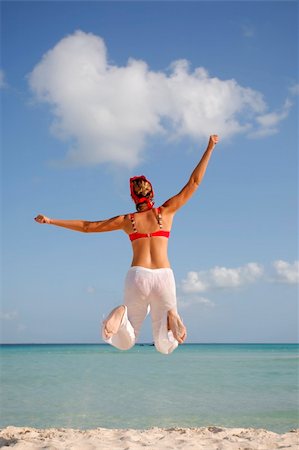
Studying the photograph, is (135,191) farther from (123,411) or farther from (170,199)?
(123,411)

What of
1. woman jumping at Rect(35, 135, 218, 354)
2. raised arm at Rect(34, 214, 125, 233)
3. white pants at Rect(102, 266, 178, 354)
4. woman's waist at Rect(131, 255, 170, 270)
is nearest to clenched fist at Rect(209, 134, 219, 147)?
woman jumping at Rect(35, 135, 218, 354)

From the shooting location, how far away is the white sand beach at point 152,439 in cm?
884

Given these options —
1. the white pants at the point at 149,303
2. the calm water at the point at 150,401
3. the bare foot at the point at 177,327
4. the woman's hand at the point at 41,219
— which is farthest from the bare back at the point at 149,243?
the calm water at the point at 150,401

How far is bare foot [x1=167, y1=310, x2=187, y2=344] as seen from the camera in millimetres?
6098

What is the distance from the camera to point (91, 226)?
6703 millimetres

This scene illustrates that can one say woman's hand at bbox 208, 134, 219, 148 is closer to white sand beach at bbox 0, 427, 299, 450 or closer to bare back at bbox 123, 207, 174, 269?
bare back at bbox 123, 207, 174, 269

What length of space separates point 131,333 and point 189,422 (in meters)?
7.38

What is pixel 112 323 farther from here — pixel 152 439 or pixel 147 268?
pixel 152 439

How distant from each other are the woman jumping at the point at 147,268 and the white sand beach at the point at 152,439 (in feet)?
10.5

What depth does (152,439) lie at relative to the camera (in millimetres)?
9594

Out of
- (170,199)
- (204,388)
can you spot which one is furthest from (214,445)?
(204,388)

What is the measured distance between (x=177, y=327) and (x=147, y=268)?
736 millimetres

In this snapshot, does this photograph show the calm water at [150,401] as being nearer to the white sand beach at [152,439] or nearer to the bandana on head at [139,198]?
the white sand beach at [152,439]

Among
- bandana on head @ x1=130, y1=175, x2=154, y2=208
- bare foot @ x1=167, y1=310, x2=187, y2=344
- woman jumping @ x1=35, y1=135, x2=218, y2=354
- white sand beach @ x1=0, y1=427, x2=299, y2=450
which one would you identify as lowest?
white sand beach @ x1=0, y1=427, x2=299, y2=450
